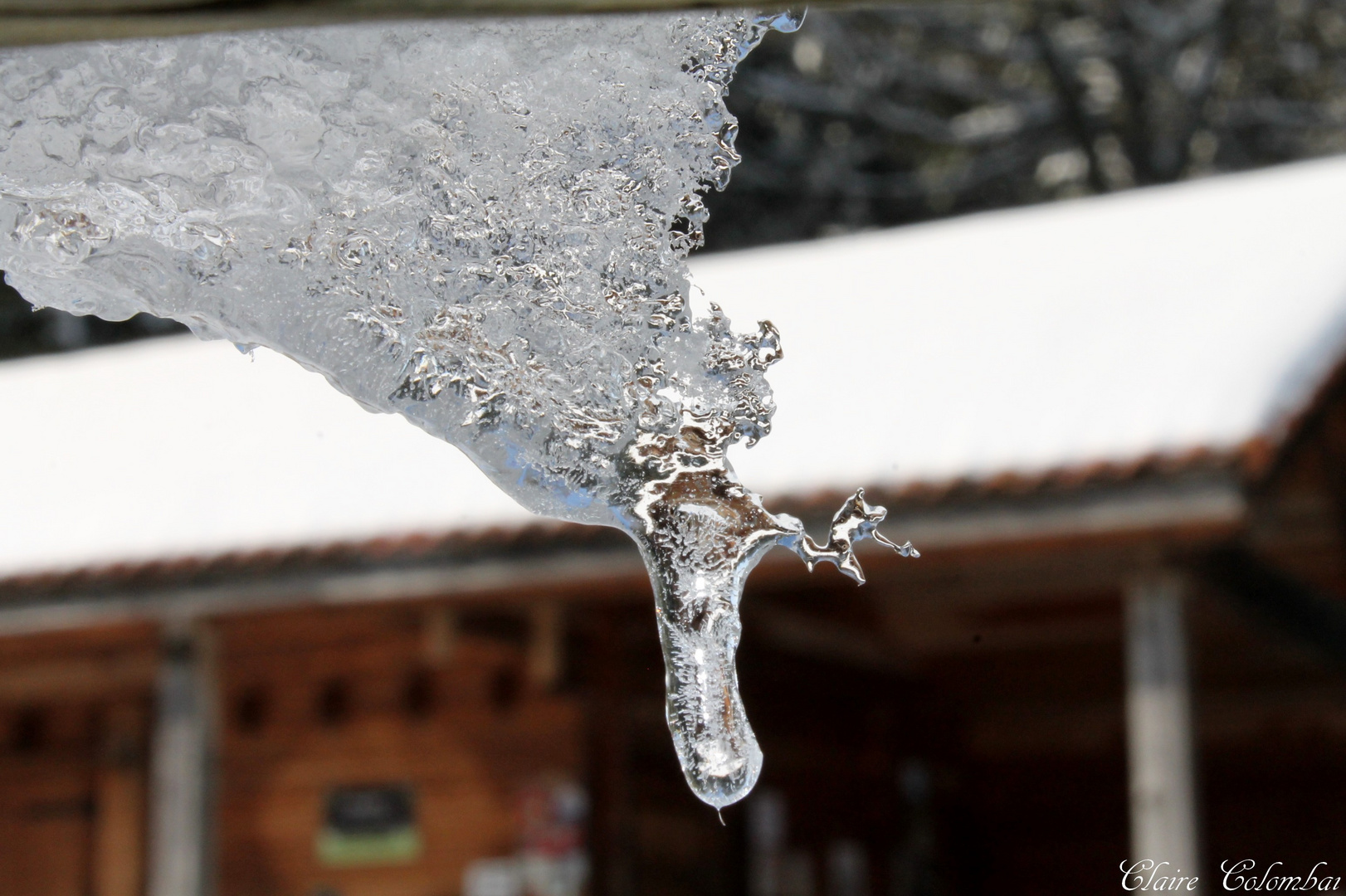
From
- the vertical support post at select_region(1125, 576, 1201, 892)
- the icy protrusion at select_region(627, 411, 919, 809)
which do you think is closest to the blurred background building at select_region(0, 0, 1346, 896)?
the vertical support post at select_region(1125, 576, 1201, 892)

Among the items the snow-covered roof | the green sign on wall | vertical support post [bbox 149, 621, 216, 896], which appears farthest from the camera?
the green sign on wall

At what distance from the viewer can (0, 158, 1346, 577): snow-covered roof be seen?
14.1ft

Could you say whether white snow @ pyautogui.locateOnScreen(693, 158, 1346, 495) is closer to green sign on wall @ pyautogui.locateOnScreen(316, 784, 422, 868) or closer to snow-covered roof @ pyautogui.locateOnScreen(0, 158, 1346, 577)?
snow-covered roof @ pyautogui.locateOnScreen(0, 158, 1346, 577)

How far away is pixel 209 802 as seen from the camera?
17.6 ft

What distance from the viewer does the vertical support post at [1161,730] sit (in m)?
4.18

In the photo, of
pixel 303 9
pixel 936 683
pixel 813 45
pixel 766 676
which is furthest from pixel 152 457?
pixel 813 45

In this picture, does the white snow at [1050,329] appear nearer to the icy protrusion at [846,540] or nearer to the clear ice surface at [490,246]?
the icy protrusion at [846,540]

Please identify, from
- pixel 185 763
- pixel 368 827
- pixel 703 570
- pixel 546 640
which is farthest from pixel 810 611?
pixel 703 570

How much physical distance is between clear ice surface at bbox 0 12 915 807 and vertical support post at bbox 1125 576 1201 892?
319 cm

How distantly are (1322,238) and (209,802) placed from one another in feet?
14.2

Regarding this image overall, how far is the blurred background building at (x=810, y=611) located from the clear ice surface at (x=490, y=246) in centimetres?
284

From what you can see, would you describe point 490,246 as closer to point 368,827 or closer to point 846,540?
point 846,540

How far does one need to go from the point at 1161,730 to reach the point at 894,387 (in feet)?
4.46

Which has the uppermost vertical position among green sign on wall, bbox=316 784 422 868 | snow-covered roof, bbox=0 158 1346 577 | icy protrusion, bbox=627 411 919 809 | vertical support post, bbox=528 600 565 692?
snow-covered roof, bbox=0 158 1346 577
